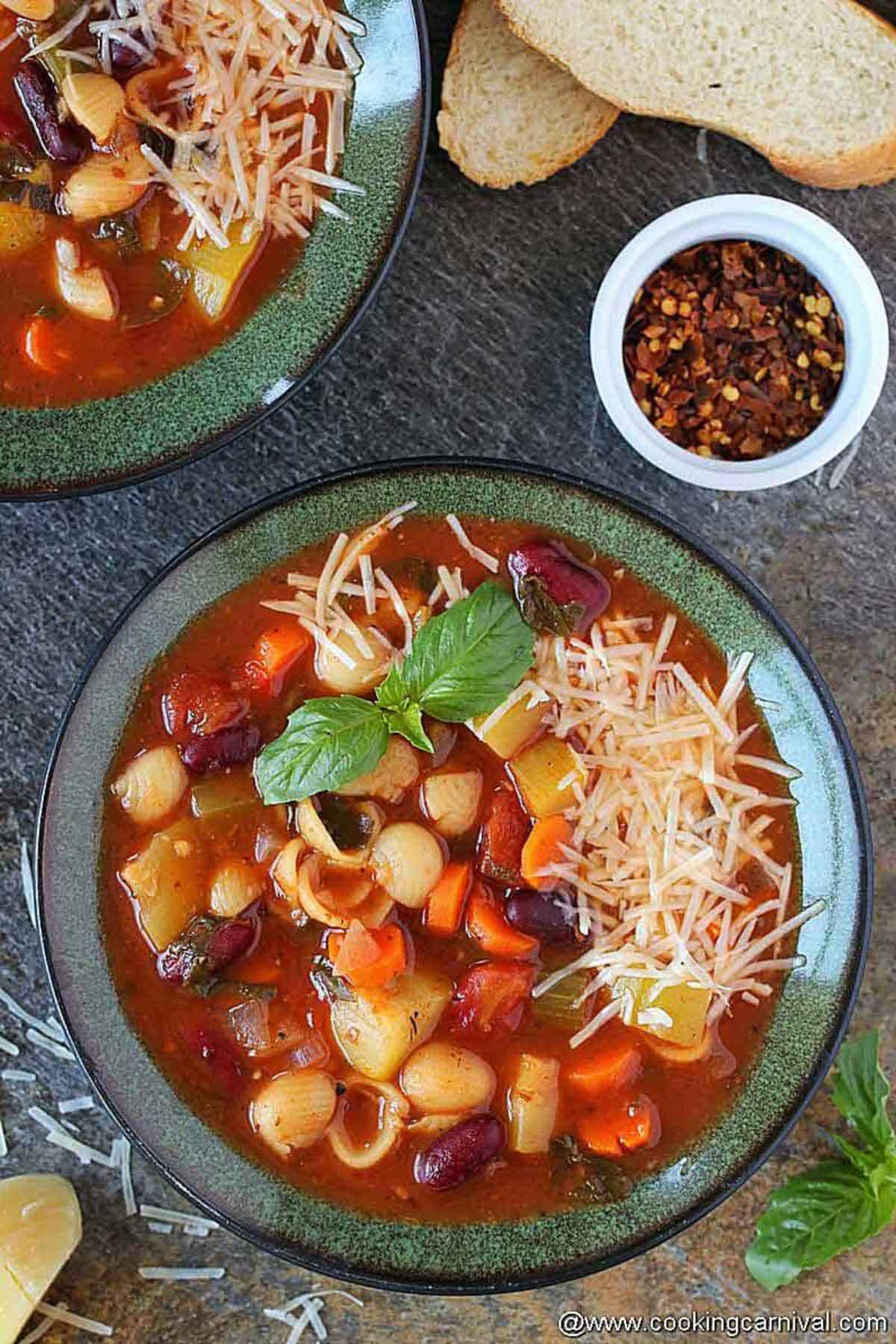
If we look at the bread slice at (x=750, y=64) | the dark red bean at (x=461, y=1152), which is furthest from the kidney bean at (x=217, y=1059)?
the bread slice at (x=750, y=64)

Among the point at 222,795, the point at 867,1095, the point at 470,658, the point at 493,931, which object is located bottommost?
the point at 867,1095

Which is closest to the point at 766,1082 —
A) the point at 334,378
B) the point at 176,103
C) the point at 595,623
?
the point at 595,623

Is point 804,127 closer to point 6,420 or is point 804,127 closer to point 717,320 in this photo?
point 717,320

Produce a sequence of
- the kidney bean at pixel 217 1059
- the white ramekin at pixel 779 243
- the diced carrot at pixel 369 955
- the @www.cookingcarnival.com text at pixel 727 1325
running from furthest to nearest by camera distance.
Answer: the @www.cookingcarnival.com text at pixel 727 1325 < the white ramekin at pixel 779 243 < the kidney bean at pixel 217 1059 < the diced carrot at pixel 369 955

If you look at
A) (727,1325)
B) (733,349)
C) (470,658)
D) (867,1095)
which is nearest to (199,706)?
(470,658)

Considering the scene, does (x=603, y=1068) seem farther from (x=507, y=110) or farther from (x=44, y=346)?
(x=507, y=110)

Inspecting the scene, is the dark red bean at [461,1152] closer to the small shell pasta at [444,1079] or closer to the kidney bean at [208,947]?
the small shell pasta at [444,1079]
